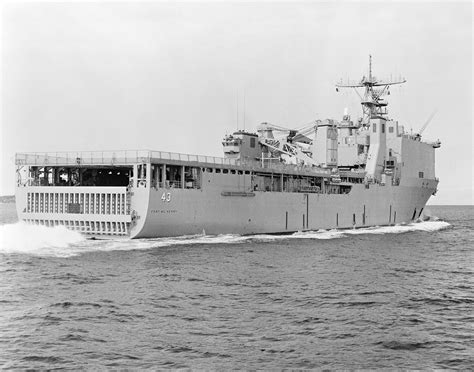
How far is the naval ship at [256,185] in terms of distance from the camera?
31.8m

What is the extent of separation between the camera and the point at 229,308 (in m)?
16.0

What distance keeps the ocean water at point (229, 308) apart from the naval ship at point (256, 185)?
296 cm

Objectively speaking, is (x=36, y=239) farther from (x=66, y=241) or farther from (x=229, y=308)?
(x=229, y=308)

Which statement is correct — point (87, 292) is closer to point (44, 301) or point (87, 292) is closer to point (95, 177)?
point (44, 301)

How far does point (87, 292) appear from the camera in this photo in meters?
18.0

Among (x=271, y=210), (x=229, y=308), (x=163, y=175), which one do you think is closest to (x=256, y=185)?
(x=271, y=210)

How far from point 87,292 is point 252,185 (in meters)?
21.3

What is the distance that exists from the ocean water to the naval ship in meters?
2.96

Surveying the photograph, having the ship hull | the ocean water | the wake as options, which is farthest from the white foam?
the ship hull

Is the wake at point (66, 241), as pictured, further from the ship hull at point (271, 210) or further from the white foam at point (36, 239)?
the ship hull at point (271, 210)

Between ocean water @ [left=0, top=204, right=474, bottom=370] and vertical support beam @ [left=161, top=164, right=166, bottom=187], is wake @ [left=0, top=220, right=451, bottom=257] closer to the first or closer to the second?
ocean water @ [left=0, top=204, right=474, bottom=370]

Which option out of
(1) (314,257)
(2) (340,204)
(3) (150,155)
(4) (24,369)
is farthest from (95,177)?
(4) (24,369)

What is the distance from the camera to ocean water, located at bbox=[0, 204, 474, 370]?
11891 mm

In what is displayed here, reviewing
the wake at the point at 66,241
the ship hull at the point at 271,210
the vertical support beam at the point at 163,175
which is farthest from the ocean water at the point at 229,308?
the vertical support beam at the point at 163,175
